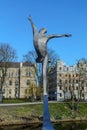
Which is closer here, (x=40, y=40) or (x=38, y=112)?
(x=40, y=40)

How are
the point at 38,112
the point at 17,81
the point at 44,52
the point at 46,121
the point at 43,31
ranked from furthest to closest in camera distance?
the point at 17,81
the point at 38,112
the point at 43,31
the point at 44,52
the point at 46,121

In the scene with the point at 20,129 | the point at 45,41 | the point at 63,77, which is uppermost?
the point at 63,77

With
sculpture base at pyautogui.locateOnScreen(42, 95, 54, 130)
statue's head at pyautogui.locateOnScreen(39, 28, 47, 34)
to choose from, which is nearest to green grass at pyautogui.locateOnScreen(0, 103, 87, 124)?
sculpture base at pyautogui.locateOnScreen(42, 95, 54, 130)

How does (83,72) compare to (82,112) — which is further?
(83,72)

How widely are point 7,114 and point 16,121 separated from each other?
10.7ft

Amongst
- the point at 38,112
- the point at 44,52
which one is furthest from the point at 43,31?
the point at 38,112

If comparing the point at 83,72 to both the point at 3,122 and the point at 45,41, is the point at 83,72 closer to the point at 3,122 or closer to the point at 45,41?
the point at 3,122

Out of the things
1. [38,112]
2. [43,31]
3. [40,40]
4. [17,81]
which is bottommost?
[38,112]

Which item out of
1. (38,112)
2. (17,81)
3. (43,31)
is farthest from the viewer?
(17,81)

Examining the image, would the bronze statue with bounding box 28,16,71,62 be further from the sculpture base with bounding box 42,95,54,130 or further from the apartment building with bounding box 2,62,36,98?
the apartment building with bounding box 2,62,36,98

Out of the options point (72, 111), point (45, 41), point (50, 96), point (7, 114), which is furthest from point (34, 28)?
point (50, 96)

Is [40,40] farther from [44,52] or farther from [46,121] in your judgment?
[46,121]

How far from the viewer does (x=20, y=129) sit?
39438mm

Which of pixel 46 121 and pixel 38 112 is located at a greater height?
pixel 38 112
